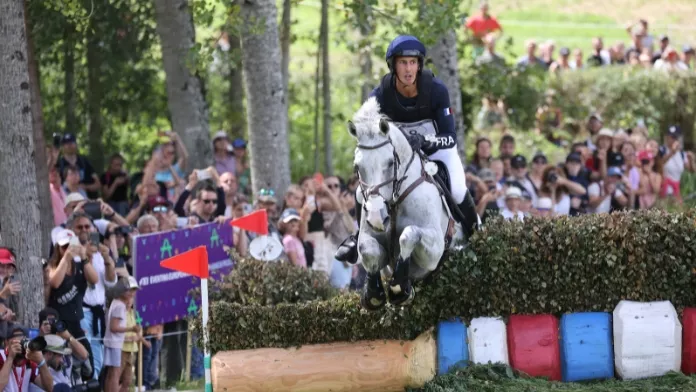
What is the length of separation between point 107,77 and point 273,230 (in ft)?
16.7

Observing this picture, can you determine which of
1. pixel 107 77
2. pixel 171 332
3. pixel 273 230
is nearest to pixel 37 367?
pixel 171 332

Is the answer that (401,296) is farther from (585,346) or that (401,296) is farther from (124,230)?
(124,230)

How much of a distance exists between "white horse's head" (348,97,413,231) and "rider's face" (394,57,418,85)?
1.73 feet

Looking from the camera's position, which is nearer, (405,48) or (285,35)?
(405,48)

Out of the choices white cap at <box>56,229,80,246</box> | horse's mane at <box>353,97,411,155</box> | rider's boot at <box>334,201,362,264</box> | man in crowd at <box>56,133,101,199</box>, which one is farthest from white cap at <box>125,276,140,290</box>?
horse's mane at <box>353,97,411,155</box>

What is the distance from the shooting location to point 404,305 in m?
10.4

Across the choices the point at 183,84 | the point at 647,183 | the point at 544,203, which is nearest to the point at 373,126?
the point at 544,203

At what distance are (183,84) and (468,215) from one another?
6288 millimetres

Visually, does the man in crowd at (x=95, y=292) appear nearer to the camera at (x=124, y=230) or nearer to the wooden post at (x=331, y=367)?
the camera at (x=124, y=230)

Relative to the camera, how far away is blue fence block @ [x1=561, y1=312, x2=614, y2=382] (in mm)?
10711

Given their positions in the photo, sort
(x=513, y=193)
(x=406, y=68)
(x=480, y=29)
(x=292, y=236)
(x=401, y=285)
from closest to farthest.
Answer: (x=401, y=285), (x=406, y=68), (x=292, y=236), (x=513, y=193), (x=480, y=29)

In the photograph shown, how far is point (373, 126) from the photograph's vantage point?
9289 mm

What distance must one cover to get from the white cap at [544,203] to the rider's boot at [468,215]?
499 centimetres

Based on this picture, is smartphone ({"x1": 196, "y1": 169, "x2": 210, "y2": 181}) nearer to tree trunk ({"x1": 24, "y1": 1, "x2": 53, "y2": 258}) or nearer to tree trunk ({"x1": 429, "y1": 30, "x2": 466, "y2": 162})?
tree trunk ({"x1": 24, "y1": 1, "x2": 53, "y2": 258})
